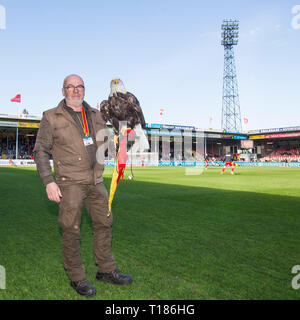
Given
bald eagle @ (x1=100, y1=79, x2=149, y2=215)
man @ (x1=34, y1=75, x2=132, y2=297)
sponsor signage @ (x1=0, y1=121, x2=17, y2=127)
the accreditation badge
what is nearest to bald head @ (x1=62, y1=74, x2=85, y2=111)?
man @ (x1=34, y1=75, x2=132, y2=297)

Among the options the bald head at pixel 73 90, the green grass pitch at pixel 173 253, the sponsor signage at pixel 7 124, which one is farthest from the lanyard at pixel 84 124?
the sponsor signage at pixel 7 124

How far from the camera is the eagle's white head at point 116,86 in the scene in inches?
116

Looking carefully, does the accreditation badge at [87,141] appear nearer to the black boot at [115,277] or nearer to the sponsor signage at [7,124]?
the black boot at [115,277]

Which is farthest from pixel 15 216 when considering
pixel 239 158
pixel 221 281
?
pixel 239 158

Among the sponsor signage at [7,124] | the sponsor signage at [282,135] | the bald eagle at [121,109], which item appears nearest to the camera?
the bald eagle at [121,109]

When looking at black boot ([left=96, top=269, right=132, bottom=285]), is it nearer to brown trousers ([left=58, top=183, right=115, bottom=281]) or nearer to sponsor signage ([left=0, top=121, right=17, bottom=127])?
brown trousers ([left=58, top=183, right=115, bottom=281])

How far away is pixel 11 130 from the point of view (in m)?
43.4

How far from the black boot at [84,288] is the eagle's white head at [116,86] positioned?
70.3 inches

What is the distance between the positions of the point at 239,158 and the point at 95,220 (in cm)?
5577

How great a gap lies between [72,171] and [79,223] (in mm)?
518

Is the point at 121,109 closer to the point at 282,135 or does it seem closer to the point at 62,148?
the point at 62,148

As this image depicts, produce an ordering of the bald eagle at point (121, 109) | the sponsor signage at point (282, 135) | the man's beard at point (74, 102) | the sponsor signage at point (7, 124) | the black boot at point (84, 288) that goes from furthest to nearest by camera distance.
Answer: the sponsor signage at point (282, 135), the sponsor signage at point (7, 124), the man's beard at point (74, 102), the bald eagle at point (121, 109), the black boot at point (84, 288)
